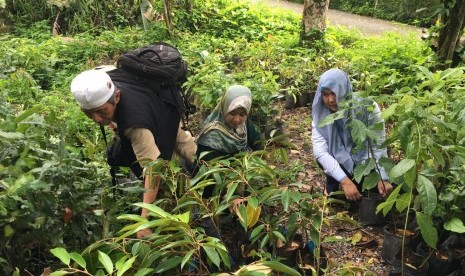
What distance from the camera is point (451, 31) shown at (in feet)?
16.1

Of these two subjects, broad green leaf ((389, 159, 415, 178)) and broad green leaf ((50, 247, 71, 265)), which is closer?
broad green leaf ((50, 247, 71, 265))

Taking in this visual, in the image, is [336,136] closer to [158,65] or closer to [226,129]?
[226,129]

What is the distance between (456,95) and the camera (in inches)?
101

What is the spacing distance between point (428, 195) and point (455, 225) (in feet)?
1.35

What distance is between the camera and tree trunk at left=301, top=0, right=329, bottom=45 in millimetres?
6820

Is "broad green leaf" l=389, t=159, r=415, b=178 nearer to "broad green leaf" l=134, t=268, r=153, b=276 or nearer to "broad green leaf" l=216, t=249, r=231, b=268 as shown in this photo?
"broad green leaf" l=216, t=249, r=231, b=268

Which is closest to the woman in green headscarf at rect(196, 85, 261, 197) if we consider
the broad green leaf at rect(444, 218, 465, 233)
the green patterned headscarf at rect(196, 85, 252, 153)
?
the green patterned headscarf at rect(196, 85, 252, 153)

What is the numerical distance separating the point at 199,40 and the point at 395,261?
5.55 m

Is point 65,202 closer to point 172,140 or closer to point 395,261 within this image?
point 172,140

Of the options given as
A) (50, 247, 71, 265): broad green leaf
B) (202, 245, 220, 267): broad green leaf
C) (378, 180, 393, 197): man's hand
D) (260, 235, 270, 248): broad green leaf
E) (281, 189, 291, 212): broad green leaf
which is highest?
(281, 189, 291, 212): broad green leaf

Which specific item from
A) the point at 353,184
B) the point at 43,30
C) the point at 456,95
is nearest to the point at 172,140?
the point at 353,184

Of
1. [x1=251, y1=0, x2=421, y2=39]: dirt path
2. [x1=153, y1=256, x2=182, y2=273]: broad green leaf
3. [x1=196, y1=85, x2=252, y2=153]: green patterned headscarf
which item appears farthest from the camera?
[x1=251, y1=0, x2=421, y2=39]: dirt path

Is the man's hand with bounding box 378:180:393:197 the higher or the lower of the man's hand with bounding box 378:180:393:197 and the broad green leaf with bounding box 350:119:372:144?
the lower

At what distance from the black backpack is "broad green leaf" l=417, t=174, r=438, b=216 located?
4.60 feet
